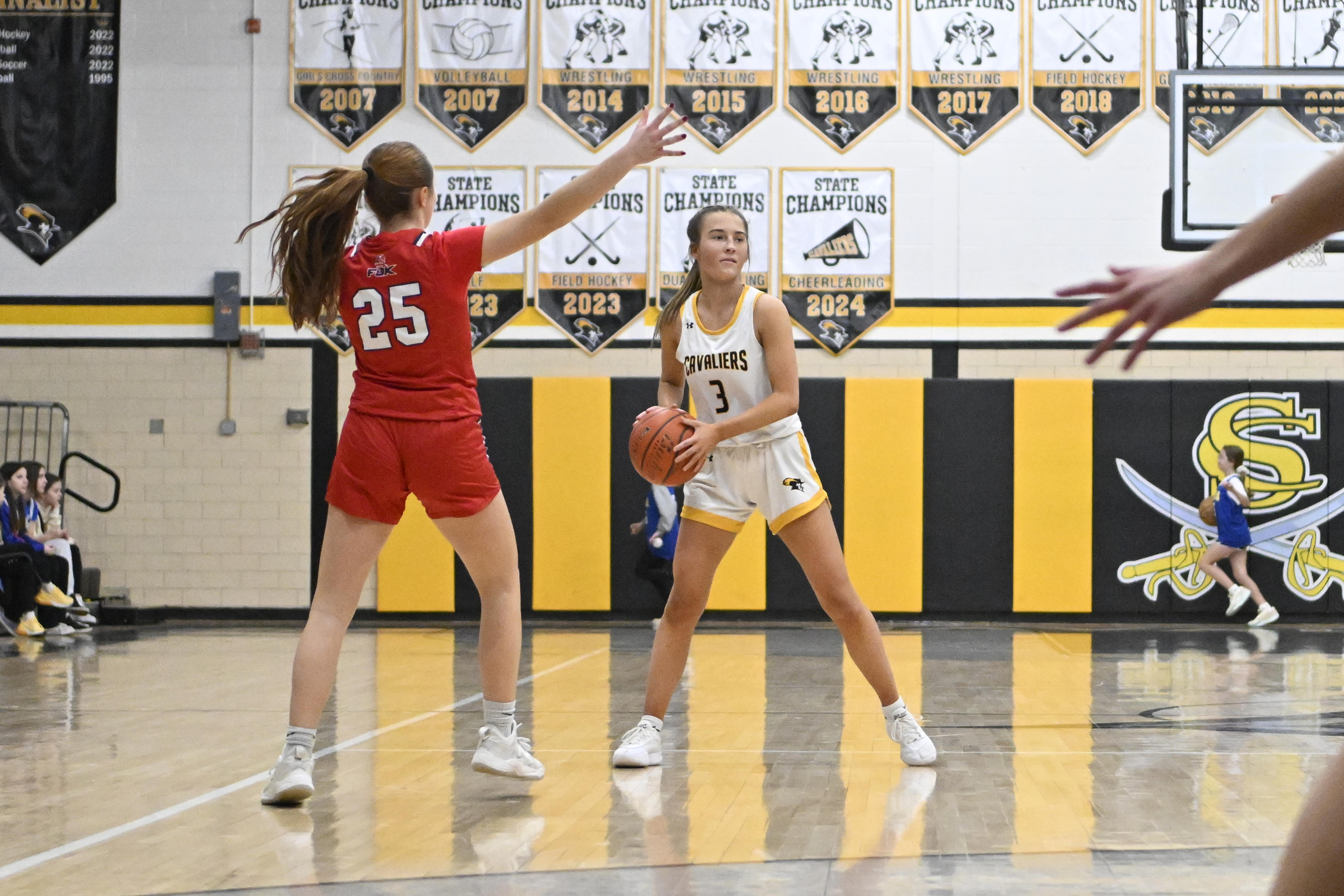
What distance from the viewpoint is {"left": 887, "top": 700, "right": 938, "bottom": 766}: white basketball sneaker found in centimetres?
461

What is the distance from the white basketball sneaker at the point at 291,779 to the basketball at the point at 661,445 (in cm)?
135

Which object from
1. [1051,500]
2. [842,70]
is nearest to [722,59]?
[842,70]

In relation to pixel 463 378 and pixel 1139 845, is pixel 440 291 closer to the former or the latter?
pixel 463 378

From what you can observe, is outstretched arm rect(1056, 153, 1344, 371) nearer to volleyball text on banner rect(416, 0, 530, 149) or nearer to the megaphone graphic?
the megaphone graphic

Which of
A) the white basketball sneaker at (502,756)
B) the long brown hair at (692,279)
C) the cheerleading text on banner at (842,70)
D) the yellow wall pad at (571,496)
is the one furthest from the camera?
the cheerleading text on banner at (842,70)

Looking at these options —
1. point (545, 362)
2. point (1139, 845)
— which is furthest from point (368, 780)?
point (545, 362)

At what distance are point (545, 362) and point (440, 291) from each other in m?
9.01

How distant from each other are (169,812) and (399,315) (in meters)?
1.53

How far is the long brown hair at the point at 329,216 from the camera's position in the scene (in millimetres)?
3922

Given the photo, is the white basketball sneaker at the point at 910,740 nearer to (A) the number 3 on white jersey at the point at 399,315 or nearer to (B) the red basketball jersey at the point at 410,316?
(B) the red basketball jersey at the point at 410,316

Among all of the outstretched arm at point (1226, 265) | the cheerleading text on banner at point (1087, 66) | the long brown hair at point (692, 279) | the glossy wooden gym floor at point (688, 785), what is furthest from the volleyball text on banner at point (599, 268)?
the outstretched arm at point (1226, 265)

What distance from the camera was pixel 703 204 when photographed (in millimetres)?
12883

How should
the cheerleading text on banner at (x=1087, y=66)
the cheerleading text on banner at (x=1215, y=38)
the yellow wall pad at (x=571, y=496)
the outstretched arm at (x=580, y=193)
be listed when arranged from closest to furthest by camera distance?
the outstretched arm at (x=580, y=193) < the cheerleading text on banner at (x=1215, y=38) < the yellow wall pad at (x=571, y=496) < the cheerleading text on banner at (x=1087, y=66)

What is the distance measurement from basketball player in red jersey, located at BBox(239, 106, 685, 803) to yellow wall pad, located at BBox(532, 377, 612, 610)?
8523 mm
